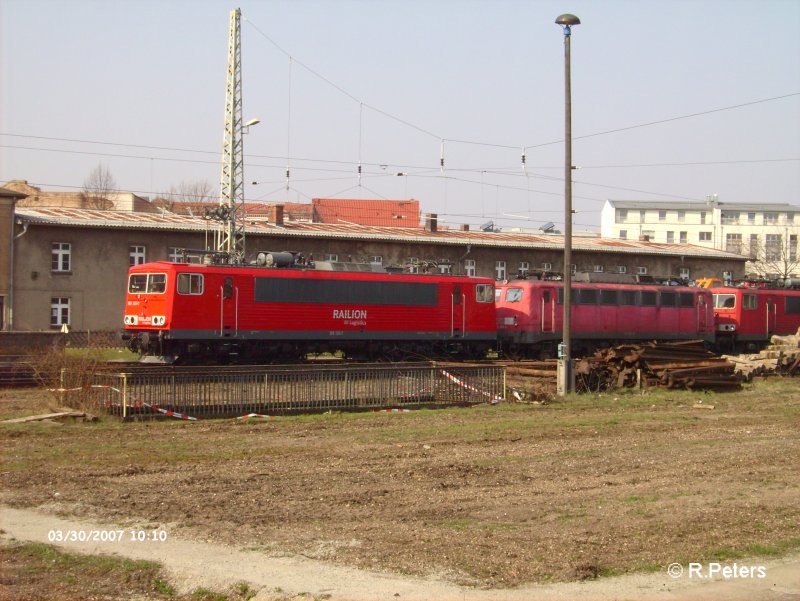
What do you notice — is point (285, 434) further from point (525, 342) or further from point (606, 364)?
point (525, 342)

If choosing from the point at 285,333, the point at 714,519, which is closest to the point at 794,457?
the point at 714,519

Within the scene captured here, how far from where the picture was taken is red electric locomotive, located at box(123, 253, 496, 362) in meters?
26.9

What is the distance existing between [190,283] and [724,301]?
26.1 meters

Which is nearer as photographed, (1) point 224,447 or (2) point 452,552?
(2) point 452,552

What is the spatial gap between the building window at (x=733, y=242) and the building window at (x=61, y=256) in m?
79.0

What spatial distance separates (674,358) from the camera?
24797 millimetres

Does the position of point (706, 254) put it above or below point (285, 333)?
above

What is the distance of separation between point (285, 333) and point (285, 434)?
12.9m

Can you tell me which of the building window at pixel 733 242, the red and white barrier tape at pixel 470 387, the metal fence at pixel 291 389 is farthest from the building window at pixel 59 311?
the building window at pixel 733 242

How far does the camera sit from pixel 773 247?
10650 centimetres

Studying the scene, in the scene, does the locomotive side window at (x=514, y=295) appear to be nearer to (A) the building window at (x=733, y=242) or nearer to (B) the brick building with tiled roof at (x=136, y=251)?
(B) the brick building with tiled roof at (x=136, y=251)

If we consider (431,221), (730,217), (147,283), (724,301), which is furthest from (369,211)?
(147,283)

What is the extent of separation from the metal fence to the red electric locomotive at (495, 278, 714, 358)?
11581 mm
